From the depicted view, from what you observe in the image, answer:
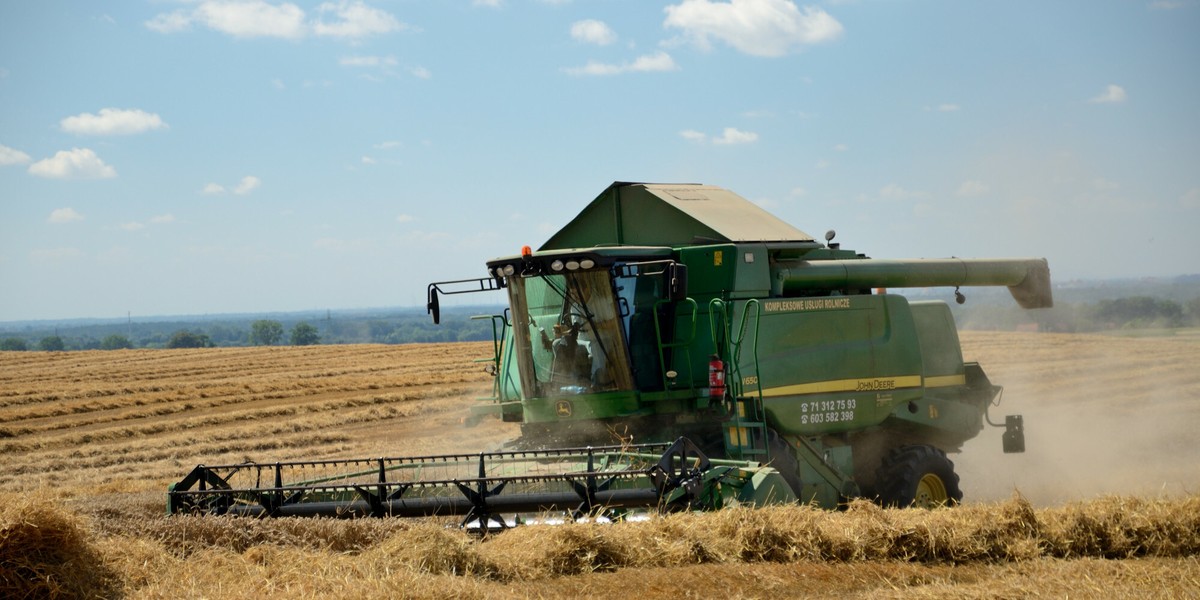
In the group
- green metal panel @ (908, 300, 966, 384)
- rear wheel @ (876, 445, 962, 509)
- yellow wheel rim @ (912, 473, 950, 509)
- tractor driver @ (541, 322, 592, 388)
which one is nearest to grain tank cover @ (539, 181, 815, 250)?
tractor driver @ (541, 322, 592, 388)

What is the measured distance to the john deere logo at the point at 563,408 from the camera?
984 cm

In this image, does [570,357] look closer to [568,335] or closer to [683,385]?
[568,335]

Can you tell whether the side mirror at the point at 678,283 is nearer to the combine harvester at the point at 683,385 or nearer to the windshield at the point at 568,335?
the combine harvester at the point at 683,385

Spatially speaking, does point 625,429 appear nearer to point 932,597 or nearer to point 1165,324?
point 932,597

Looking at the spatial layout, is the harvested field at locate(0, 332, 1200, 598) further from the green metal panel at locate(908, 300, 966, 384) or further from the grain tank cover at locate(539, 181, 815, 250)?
the grain tank cover at locate(539, 181, 815, 250)

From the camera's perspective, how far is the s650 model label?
10359 millimetres

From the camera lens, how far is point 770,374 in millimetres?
10102

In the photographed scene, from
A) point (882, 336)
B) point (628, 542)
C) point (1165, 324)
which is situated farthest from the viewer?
point (1165, 324)

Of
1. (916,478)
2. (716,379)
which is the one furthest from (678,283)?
(916,478)

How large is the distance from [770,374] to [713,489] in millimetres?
1979

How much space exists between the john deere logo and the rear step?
1.47ft

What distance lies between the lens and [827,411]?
1057 cm

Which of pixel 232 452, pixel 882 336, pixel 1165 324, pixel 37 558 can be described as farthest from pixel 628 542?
pixel 1165 324

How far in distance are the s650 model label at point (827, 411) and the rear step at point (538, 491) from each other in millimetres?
1657
